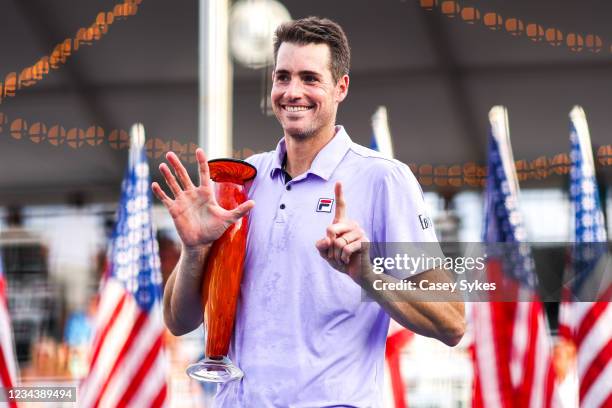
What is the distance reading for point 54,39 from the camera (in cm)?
266

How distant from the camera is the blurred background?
7.70 feet

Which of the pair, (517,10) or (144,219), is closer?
(517,10)

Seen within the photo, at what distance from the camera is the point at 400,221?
1075 millimetres

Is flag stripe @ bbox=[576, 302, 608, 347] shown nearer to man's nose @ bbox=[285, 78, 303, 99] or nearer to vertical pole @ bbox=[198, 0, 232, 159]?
vertical pole @ bbox=[198, 0, 232, 159]

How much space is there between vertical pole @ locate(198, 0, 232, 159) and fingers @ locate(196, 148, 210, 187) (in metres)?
1.39

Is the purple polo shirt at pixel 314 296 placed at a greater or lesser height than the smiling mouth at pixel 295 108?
lesser

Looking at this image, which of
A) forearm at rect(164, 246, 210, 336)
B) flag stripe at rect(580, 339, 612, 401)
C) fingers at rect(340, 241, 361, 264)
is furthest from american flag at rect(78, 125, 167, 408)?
fingers at rect(340, 241, 361, 264)

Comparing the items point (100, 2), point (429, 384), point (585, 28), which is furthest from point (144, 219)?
point (585, 28)

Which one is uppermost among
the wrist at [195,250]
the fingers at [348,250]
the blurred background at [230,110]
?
the blurred background at [230,110]

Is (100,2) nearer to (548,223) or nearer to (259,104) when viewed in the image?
(259,104)

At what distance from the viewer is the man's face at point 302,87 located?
1101 millimetres

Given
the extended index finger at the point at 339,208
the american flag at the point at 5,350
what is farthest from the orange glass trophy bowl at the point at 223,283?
the american flag at the point at 5,350

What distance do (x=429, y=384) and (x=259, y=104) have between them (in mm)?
864

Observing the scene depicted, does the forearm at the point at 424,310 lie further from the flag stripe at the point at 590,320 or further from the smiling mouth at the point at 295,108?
the flag stripe at the point at 590,320
